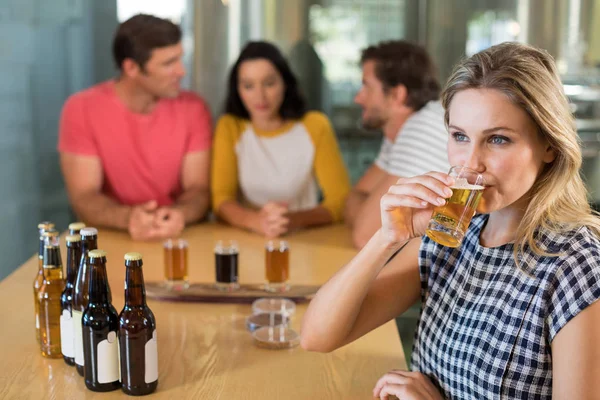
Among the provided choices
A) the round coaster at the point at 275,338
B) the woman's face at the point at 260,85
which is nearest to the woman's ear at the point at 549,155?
the round coaster at the point at 275,338

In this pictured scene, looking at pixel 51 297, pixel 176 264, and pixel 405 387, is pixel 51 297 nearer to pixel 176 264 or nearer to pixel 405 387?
pixel 176 264

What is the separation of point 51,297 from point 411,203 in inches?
29.6

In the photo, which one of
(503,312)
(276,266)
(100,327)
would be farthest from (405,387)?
(276,266)

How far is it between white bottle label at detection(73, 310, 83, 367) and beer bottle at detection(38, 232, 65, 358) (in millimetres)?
118

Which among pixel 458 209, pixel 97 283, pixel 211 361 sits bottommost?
pixel 211 361

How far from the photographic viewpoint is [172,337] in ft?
5.16

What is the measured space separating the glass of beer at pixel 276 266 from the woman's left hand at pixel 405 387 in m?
0.59

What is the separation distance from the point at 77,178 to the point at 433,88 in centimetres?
139

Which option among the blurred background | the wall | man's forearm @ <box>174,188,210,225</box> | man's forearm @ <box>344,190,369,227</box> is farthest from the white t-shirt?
the wall

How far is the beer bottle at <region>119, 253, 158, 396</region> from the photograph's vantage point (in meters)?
1.23

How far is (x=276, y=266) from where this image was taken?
1.89 metres

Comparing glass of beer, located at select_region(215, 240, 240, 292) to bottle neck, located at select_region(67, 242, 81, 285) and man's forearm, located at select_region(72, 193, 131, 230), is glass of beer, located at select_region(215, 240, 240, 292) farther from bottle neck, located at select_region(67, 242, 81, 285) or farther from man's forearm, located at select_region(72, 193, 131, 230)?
man's forearm, located at select_region(72, 193, 131, 230)

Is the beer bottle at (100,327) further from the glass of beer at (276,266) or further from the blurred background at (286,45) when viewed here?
the blurred background at (286,45)

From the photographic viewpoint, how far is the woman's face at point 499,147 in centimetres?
123
